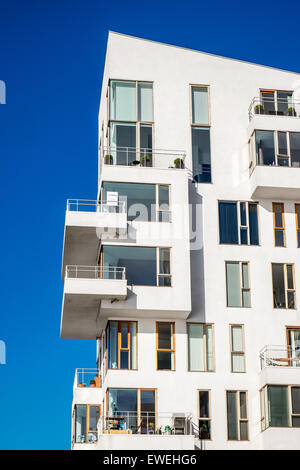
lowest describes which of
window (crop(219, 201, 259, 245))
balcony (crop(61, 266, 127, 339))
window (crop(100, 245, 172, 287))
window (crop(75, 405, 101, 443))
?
window (crop(75, 405, 101, 443))

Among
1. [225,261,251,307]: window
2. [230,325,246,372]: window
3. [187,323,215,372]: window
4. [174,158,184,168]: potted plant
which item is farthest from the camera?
[174,158,184,168]: potted plant

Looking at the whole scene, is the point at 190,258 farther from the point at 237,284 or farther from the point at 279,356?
the point at 279,356

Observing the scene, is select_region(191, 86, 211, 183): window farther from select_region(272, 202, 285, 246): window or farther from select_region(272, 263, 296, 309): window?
select_region(272, 263, 296, 309): window

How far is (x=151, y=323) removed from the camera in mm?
38375

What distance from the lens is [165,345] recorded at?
125 ft

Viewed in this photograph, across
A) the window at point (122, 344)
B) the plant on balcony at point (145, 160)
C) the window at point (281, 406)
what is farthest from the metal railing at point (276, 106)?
the window at point (281, 406)

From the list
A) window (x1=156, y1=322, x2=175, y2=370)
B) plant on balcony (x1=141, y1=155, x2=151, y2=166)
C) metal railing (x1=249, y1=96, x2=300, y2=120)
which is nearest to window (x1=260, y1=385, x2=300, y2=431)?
window (x1=156, y1=322, x2=175, y2=370)

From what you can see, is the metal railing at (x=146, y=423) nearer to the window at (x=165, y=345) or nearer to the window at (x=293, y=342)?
the window at (x=165, y=345)

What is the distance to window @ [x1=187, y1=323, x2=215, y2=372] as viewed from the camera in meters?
38.1

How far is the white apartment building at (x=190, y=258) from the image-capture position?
122 ft

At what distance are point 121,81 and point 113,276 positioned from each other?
9.52 meters

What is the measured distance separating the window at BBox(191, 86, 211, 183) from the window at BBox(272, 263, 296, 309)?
202 inches

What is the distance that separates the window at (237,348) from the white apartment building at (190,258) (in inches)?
2.4

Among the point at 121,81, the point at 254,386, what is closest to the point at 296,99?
the point at 121,81
